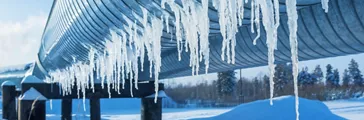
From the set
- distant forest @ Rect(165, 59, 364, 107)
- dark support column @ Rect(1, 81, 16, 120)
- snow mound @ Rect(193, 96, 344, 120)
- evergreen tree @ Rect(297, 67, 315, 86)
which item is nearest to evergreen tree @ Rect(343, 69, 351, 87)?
distant forest @ Rect(165, 59, 364, 107)

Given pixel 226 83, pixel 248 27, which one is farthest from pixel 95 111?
pixel 226 83

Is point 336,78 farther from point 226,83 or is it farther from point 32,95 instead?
point 32,95

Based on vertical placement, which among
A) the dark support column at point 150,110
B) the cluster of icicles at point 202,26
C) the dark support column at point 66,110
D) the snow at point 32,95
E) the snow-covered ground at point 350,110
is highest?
the cluster of icicles at point 202,26

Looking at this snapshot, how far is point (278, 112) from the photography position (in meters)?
15.1

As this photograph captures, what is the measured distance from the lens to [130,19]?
4680 millimetres

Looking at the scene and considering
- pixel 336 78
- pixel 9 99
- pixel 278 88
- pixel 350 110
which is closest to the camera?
A: pixel 9 99

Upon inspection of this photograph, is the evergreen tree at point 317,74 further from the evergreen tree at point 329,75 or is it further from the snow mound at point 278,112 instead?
the snow mound at point 278,112

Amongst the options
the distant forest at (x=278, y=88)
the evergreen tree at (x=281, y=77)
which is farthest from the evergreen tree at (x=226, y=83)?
the evergreen tree at (x=281, y=77)

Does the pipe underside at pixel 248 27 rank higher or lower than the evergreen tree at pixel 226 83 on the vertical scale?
higher

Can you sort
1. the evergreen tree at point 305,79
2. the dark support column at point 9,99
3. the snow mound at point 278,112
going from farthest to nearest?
1. the evergreen tree at point 305,79
2. the snow mound at point 278,112
3. the dark support column at point 9,99

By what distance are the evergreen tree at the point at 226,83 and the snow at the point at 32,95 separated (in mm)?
44178

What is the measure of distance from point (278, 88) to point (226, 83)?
22.4 feet

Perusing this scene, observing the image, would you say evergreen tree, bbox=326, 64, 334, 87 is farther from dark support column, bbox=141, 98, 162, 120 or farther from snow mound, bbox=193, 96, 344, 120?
dark support column, bbox=141, 98, 162, 120

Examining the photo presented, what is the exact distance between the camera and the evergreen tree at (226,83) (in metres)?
53.1
